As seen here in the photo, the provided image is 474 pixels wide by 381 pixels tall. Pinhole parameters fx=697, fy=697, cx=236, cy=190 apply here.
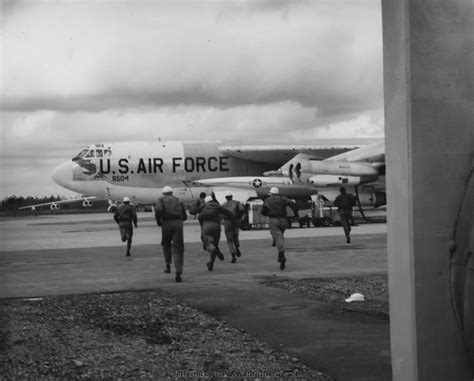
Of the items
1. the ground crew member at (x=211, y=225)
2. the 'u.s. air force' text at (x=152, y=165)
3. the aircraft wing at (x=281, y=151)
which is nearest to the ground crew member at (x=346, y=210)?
the ground crew member at (x=211, y=225)

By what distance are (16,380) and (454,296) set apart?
3.35m

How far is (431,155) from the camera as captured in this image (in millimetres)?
4215

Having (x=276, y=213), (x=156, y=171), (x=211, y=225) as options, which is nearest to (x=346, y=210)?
(x=276, y=213)

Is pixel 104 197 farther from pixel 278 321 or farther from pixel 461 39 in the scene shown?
pixel 461 39

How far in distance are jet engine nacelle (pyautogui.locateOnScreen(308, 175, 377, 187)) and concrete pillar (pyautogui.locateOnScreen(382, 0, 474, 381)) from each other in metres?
26.1

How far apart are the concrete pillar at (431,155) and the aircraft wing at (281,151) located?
102 feet

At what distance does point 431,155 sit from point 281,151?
32.0 metres

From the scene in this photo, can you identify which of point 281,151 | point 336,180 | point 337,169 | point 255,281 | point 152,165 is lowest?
point 255,281

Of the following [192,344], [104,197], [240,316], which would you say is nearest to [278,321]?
[240,316]

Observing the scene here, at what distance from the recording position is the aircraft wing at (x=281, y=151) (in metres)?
35.6

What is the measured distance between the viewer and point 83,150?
114 feet

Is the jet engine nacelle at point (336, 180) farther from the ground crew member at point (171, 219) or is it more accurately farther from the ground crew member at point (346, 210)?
the ground crew member at point (171, 219)

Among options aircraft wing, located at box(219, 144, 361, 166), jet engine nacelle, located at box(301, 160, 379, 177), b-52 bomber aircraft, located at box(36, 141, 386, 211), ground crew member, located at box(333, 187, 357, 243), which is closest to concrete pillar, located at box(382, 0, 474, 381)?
ground crew member, located at box(333, 187, 357, 243)

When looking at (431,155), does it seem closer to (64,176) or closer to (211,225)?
(211,225)
